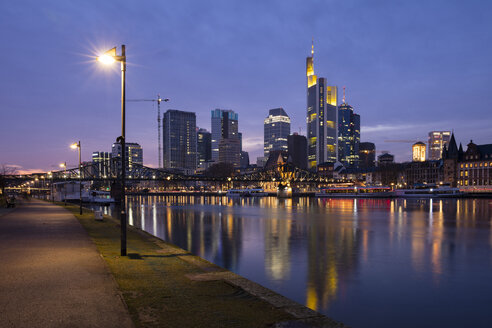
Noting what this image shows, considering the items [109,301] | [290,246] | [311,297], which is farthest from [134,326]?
[290,246]

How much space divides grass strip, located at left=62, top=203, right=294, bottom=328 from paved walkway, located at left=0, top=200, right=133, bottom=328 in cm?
49

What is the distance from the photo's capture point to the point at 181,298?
10.4 meters

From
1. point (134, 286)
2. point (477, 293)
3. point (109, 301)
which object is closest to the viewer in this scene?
point (109, 301)

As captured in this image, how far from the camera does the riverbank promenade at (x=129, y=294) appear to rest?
28.0ft

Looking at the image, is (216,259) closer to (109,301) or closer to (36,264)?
(36,264)

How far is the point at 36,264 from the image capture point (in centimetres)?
1410

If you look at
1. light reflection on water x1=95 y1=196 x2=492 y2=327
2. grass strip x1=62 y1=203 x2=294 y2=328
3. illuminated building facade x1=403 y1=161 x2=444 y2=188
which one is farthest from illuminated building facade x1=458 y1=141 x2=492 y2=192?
grass strip x1=62 y1=203 x2=294 y2=328

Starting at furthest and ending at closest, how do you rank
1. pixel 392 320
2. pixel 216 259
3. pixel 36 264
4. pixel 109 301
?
1. pixel 216 259
2. pixel 36 264
3. pixel 392 320
4. pixel 109 301

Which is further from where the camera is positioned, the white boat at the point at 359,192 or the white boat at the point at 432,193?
the white boat at the point at 359,192

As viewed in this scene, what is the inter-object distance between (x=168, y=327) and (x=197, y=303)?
191 cm

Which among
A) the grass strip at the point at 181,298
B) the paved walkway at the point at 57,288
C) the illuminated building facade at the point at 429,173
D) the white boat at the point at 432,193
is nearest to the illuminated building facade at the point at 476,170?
the white boat at the point at 432,193

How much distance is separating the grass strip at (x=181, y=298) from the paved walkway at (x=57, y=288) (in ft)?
1.59

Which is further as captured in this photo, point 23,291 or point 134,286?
point 134,286

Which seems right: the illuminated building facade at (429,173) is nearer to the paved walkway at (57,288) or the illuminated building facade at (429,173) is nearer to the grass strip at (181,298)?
the grass strip at (181,298)
